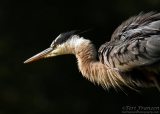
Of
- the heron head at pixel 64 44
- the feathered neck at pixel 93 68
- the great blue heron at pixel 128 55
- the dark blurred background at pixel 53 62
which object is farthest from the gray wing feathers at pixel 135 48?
the dark blurred background at pixel 53 62

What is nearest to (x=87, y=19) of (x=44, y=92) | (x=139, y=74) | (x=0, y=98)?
(x=44, y=92)

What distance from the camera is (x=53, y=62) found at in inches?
221

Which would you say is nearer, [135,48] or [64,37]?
[135,48]

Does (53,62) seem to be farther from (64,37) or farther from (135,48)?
(135,48)

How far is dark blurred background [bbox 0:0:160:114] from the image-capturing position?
5562 mm

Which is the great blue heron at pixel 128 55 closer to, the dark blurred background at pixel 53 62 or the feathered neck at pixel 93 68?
the feathered neck at pixel 93 68

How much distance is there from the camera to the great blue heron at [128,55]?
10.1ft

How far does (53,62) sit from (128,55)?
257 centimetres

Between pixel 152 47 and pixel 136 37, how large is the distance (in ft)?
0.60

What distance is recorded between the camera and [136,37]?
317 cm

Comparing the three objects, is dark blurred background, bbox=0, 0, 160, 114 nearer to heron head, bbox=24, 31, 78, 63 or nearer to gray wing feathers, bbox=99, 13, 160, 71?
heron head, bbox=24, 31, 78, 63

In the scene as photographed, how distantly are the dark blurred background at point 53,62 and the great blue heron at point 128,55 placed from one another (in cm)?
178

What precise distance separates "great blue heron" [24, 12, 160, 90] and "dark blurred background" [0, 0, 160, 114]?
1778 millimetres

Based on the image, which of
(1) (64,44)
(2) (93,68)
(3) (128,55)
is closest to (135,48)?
(3) (128,55)
